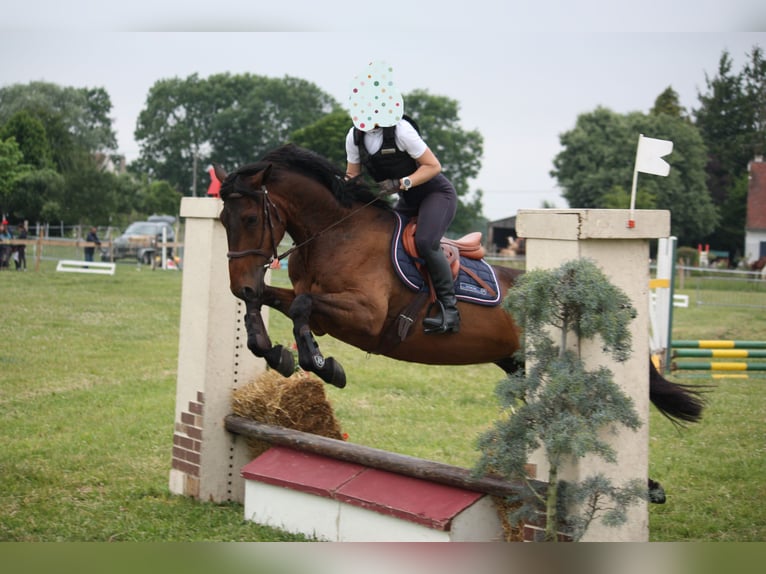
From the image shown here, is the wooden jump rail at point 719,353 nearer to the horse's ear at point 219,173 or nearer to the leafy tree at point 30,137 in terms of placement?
the horse's ear at point 219,173

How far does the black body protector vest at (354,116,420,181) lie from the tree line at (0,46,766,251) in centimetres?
1439

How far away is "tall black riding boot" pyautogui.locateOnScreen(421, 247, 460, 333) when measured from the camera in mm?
4340

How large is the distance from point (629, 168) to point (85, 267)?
29765mm

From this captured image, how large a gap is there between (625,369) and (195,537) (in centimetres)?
251

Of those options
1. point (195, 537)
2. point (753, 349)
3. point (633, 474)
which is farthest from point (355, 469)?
point (753, 349)

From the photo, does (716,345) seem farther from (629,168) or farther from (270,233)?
(629,168)

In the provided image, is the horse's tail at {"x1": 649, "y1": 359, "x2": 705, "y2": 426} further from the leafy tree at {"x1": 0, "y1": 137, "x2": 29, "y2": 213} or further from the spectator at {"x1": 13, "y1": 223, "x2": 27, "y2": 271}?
the leafy tree at {"x1": 0, "y1": 137, "x2": 29, "y2": 213}

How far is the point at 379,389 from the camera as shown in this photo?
8.96 m

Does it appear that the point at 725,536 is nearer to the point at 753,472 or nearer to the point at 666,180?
the point at 753,472

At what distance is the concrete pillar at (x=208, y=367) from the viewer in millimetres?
5266

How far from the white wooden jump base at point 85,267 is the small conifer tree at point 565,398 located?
19.0m

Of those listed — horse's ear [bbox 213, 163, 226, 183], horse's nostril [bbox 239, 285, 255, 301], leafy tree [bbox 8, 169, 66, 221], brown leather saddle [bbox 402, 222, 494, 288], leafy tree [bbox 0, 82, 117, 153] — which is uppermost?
leafy tree [bbox 0, 82, 117, 153]

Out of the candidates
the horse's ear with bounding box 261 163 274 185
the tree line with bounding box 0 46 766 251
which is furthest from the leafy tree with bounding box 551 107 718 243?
the horse's ear with bounding box 261 163 274 185

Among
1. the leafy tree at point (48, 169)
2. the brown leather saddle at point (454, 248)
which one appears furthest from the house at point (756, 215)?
the brown leather saddle at point (454, 248)
